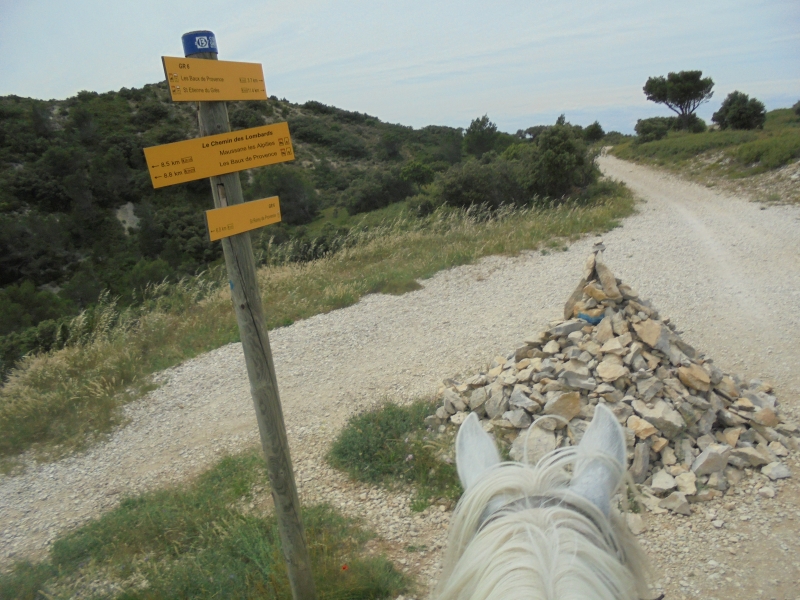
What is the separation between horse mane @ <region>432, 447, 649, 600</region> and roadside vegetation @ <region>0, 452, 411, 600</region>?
5.91ft

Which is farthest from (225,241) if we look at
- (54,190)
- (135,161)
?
(135,161)

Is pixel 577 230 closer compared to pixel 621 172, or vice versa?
pixel 577 230

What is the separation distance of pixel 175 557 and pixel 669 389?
13.0 feet

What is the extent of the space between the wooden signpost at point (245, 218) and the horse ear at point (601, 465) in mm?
1276

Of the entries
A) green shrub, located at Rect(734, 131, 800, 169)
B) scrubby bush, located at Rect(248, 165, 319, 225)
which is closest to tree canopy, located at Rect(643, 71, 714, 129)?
green shrub, located at Rect(734, 131, 800, 169)

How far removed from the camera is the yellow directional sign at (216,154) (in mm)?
1677

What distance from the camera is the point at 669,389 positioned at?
4023 mm

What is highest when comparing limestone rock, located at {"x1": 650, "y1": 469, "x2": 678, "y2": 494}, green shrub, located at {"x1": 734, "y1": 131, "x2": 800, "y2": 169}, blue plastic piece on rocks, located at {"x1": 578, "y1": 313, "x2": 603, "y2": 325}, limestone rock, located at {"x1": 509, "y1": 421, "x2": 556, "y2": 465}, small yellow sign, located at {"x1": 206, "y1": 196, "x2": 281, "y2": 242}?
small yellow sign, located at {"x1": 206, "y1": 196, "x2": 281, "y2": 242}

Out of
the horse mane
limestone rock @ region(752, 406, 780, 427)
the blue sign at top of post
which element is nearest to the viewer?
the horse mane

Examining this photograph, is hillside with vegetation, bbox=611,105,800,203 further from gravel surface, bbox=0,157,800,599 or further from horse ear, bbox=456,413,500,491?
horse ear, bbox=456,413,500,491

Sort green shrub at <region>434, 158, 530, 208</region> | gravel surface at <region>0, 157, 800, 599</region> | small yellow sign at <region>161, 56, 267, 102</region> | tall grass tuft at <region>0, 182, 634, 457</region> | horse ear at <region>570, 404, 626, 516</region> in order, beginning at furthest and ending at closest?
1. green shrub at <region>434, 158, 530, 208</region>
2. tall grass tuft at <region>0, 182, 634, 457</region>
3. gravel surface at <region>0, 157, 800, 599</region>
4. small yellow sign at <region>161, 56, 267, 102</region>
5. horse ear at <region>570, 404, 626, 516</region>

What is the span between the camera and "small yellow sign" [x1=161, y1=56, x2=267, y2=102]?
5.37ft

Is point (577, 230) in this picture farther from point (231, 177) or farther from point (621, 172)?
point (621, 172)

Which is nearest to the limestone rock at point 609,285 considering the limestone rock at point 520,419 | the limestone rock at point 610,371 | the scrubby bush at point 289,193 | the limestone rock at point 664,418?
the limestone rock at point 610,371
